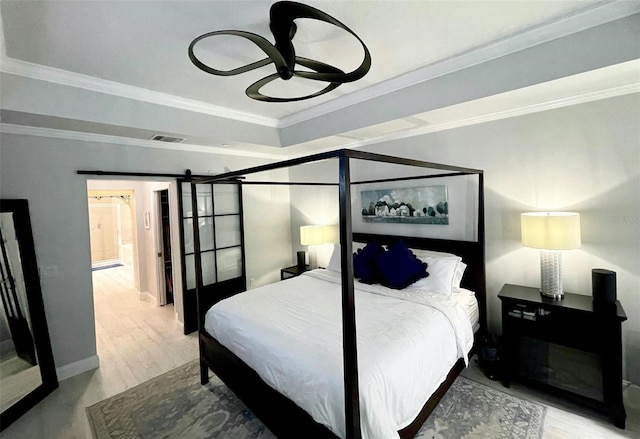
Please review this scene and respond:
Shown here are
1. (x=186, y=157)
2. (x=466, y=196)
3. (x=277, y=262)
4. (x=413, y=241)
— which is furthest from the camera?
(x=277, y=262)

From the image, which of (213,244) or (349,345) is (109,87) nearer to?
(213,244)

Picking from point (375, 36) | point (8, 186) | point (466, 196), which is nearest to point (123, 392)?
point (8, 186)

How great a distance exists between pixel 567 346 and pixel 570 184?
1.34m

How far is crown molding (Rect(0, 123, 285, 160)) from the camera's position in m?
2.57

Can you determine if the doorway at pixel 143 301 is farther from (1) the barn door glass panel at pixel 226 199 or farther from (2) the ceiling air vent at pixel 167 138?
(2) the ceiling air vent at pixel 167 138

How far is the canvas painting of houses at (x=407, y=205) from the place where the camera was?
3.27 m

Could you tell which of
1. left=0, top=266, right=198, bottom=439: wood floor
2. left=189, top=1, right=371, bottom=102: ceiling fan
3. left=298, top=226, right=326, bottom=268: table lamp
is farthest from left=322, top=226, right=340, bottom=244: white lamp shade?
left=189, top=1, right=371, bottom=102: ceiling fan

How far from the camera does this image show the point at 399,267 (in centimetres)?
292

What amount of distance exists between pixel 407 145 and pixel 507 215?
133cm

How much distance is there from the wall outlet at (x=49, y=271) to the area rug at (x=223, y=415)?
4.21 feet

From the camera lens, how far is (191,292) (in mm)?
3852

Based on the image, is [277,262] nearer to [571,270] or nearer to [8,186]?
[8,186]

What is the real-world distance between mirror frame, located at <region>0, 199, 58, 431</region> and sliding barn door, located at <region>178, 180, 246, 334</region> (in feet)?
4.30

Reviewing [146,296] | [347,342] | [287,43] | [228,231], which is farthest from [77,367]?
[287,43]
